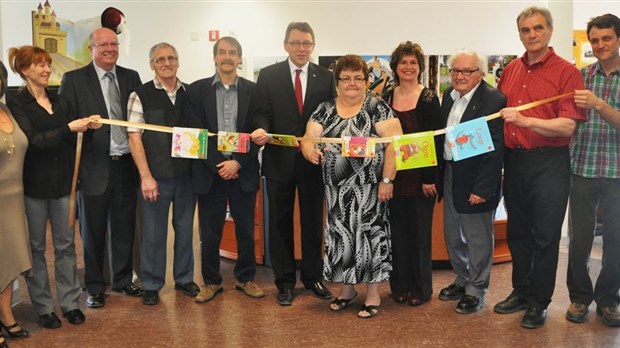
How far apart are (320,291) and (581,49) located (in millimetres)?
5909

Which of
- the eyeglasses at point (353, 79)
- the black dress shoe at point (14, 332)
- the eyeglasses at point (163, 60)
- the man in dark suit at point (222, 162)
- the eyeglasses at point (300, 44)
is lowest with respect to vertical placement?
the black dress shoe at point (14, 332)

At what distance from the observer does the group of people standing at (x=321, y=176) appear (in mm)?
3955

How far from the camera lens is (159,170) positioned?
4484 mm

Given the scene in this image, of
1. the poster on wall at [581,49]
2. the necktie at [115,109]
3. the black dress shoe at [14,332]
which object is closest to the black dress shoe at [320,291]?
the necktie at [115,109]

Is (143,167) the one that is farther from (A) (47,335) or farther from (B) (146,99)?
(A) (47,335)

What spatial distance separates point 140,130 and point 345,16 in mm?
5203

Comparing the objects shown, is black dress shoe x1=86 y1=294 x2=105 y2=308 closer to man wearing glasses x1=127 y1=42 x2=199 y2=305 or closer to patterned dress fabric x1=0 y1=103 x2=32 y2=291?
man wearing glasses x1=127 y1=42 x2=199 y2=305

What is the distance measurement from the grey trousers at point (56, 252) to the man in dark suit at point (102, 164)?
38 cm

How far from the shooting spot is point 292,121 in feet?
14.8

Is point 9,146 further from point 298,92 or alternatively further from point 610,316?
point 610,316

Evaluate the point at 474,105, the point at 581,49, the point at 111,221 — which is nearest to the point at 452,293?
the point at 474,105

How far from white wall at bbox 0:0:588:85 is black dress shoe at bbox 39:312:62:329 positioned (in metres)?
5.40

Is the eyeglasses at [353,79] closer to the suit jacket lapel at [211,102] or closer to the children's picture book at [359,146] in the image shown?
the children's picture book at [359,146]

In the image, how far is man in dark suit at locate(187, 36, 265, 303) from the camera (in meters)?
4.48
